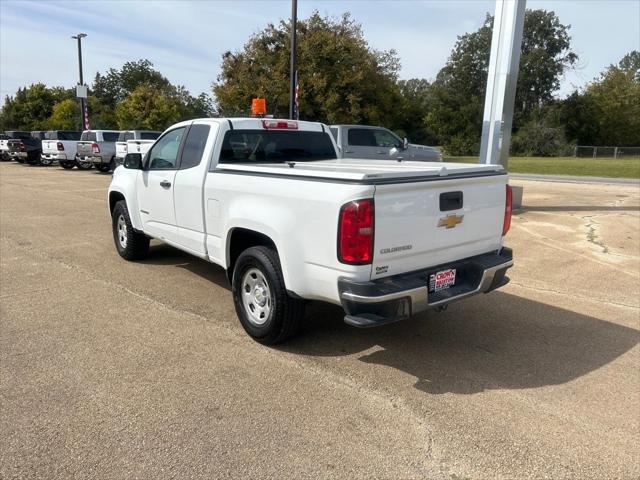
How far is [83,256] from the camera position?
7277 millimetres

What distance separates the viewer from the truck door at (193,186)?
16.3ft

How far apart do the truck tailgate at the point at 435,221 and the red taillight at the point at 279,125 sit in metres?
2.31

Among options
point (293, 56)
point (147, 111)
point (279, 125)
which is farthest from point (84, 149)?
point (147, 111)

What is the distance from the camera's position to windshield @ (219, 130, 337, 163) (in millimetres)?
5117

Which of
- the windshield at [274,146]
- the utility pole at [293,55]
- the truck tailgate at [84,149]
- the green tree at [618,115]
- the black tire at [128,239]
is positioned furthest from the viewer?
the green tree at [618,115]

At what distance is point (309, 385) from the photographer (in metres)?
3.70

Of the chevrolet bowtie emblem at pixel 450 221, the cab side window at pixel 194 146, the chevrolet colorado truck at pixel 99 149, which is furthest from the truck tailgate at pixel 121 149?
the chevrolet bowtie emblem at pixel 450 221

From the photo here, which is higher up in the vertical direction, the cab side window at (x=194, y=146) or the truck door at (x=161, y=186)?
the cab side window at (x=194, y=146)

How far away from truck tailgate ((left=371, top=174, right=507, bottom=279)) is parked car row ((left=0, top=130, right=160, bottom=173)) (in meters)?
16.3

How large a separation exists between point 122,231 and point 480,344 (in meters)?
5.02

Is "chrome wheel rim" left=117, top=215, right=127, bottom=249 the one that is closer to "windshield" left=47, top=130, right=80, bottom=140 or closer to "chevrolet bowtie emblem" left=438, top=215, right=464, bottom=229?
"chevrolet bowtie emblem" left=438, top=215, right=464, bottom=229

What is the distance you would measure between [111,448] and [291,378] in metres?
1.32

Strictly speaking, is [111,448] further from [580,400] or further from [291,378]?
[580,400]

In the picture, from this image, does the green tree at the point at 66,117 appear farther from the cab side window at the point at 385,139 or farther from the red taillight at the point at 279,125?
the red taillight at the point at 279,125
